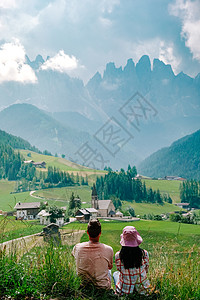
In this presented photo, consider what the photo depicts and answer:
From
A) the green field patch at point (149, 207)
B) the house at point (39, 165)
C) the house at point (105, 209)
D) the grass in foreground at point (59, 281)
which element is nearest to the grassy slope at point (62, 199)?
the green field patch at point (149, 207)

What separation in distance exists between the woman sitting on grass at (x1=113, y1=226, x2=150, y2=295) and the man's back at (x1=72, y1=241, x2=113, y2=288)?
0.81 feet

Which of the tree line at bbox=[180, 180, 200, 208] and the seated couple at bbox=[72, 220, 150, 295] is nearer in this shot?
the seated couple at bbox=[72, 220, 150, 295]

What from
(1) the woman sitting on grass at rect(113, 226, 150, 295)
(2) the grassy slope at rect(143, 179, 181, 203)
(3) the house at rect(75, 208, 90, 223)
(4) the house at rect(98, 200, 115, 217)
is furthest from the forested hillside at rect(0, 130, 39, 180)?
(1) the woman sitting on grass at rect(113, 226, 150, 295)

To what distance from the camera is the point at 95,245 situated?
4910mm

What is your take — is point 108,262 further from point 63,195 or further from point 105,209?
point 63,195

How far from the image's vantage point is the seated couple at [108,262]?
4.85 meters

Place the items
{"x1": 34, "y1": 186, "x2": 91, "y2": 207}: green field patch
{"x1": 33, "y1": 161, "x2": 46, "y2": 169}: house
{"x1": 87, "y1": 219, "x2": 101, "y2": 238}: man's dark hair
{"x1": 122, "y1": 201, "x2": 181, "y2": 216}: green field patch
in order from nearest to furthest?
{"x1": 87, "y1": 219, "x2": 101, "y2": 238}: man's dark hair, {"x1": 122, "y1": 201, "x2": 181, "y2": 216}: green field patch, {"x1": 34, "y1": 186, "x2": 91, "y2": 207}: green field patch, {"x1": 33, "y1": 161, "x2": 46, "y2": 169}: house

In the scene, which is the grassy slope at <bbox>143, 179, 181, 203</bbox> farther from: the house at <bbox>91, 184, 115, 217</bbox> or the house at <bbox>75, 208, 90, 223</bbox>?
the house at <bbox>75, 208, 90, 223</bbox>

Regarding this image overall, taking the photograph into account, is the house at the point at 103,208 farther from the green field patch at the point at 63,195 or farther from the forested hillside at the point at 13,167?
the forested hillside at the point at 13,167

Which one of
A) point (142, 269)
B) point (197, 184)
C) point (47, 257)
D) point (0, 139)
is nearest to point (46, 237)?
point (47, 257)

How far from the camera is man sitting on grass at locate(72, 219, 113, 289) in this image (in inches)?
191

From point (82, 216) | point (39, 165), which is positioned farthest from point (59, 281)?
point (39, 165)

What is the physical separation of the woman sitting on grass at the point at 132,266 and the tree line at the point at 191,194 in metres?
112

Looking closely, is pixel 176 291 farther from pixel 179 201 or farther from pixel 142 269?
pixel 179 201
